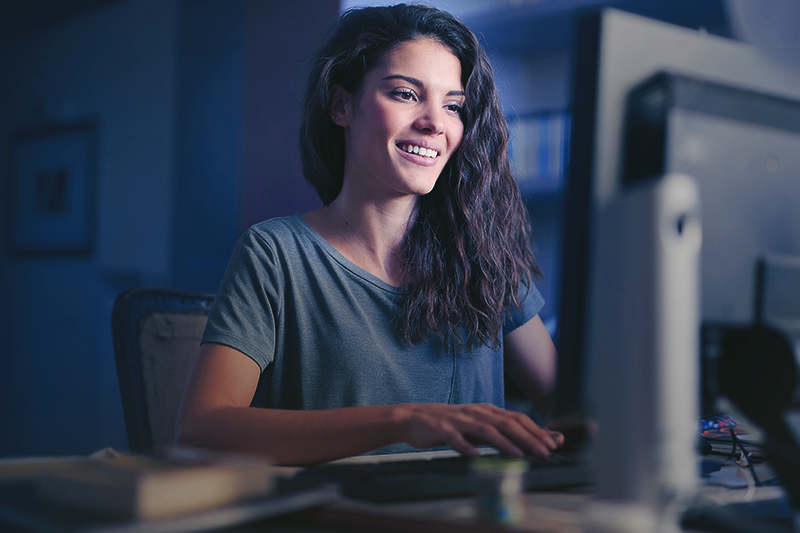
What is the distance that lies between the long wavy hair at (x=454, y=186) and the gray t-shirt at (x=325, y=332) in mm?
78

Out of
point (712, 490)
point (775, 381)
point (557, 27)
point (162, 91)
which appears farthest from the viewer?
point (162, 91)

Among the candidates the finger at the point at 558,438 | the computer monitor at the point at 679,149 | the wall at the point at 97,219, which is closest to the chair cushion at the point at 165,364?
the finger at the point at 558,438

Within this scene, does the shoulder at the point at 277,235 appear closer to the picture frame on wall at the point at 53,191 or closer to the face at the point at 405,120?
the face at the point at 405,120

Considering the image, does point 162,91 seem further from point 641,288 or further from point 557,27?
point 641,288

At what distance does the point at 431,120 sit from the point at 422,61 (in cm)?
12

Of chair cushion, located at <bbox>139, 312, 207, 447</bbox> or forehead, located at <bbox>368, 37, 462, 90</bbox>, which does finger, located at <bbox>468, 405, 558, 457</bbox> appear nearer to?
chair cushion, located at <bbox>139, 312, 207, 447</bbox>

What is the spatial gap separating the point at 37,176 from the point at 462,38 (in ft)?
11.0

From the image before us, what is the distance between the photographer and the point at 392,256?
136cm

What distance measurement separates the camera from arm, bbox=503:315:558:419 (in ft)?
4.59

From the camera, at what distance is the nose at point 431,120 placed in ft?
4.35

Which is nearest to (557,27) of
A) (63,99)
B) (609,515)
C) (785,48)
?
(785,48)

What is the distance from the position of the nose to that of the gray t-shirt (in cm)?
30

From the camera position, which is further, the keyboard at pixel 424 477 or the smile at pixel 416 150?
the smile at pixel 416 150

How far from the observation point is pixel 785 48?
25.1 inches
